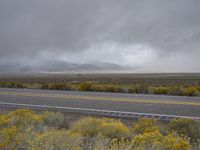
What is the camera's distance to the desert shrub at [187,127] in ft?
26.3

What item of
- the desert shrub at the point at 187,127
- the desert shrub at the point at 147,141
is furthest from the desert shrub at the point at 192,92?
the desert shrub at the point at 147,141

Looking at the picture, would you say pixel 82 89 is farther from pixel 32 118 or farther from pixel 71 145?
pixel 71 145

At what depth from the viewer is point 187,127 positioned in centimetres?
850

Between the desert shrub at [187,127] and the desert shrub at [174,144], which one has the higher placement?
the desert shrub at [174,144]

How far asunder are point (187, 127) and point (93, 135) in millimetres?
2801

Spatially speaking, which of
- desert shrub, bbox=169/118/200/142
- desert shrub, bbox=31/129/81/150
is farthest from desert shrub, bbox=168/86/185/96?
desert shrub, bbox=31/129/81/150

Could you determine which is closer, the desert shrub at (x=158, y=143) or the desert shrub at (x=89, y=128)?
the desert shrub at (x=158, y=143)

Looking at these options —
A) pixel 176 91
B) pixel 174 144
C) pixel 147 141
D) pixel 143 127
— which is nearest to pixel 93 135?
pixel 143 127

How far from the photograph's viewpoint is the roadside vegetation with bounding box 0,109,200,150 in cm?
579

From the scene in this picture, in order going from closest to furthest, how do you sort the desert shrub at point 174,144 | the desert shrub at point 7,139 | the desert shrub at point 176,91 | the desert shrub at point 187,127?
the desert shrub at point 174,144
the desert shrub at point 7,139
the desert shrub at point 187,127
the desert shrub at point 176,91

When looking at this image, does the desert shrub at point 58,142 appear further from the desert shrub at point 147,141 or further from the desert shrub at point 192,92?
the desert shrub at point 192,92

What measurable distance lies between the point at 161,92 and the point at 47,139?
17.9 metres

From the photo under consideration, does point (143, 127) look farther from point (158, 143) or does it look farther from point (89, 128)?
point (158, 143)

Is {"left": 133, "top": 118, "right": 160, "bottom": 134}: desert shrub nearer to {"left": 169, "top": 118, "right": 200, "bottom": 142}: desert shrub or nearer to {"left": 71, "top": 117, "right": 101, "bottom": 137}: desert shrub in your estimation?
{"left": 169, "top": 118, "right": 200, "bottom": 142}: desert shrub
